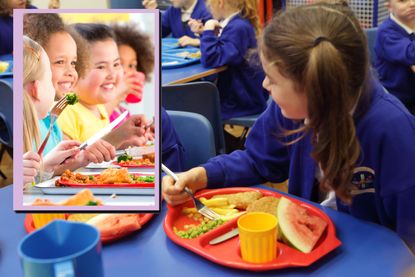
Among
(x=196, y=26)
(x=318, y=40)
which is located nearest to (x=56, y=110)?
(x=318, y=40)

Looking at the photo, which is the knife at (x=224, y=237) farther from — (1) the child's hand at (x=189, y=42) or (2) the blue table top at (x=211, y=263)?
(1) the child's hand at (x=189, y=42)

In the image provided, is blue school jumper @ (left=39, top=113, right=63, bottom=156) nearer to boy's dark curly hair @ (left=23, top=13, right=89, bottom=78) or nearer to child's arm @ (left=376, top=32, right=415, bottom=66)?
boy's dark curly hair @ (left=23, top=13, right=89, bottom=78)

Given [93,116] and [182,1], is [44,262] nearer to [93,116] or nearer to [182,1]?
[93,116]

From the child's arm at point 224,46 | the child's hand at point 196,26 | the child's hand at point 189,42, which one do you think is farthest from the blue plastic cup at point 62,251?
the child's hand at point 196,26

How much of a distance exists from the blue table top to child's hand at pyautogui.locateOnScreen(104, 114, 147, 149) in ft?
0.63

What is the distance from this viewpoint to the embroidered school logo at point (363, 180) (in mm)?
1102

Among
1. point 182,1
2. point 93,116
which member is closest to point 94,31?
point 93,116

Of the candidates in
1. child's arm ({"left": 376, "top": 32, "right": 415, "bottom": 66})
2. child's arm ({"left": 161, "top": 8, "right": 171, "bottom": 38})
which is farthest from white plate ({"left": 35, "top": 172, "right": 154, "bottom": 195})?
child's arm ({"left": 161, "top": 8, "right": 171, "bottom": 38})

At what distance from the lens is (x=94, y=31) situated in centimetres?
91

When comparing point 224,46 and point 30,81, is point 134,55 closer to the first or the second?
point 30,81

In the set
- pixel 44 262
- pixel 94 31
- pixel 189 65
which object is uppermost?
pixel 94 31

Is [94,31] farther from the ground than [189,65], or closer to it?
farther from the ground

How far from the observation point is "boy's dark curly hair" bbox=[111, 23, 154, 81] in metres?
0.89

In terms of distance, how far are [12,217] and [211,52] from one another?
5.79 ft
